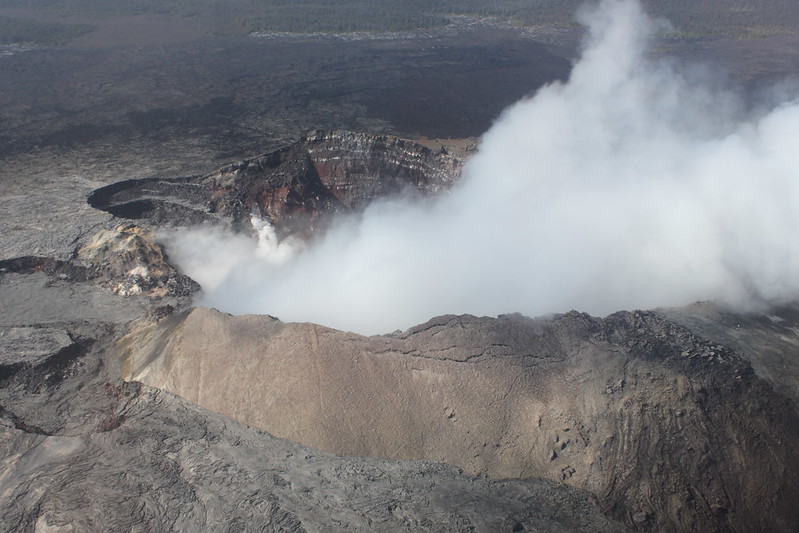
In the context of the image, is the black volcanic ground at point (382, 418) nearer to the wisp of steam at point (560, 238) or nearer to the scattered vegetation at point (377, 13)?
the wisp of steam at point (560, 238)

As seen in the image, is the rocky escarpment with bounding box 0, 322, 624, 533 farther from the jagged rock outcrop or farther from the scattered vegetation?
the scattered vegetation

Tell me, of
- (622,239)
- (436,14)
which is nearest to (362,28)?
(436,14)

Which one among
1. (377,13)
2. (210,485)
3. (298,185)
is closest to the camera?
(210,485)

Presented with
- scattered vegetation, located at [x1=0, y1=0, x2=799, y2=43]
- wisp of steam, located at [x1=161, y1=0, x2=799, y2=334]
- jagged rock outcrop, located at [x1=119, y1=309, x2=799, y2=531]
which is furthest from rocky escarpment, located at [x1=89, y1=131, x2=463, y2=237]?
scattered vegetation, located at [x1=0, y1=0, x2=799, y2=43]

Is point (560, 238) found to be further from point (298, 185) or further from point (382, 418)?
point (298, 185)

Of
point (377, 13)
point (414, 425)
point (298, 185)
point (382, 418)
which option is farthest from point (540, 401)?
point (377, 13)

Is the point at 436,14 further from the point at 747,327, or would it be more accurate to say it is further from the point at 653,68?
the point at 747,327
